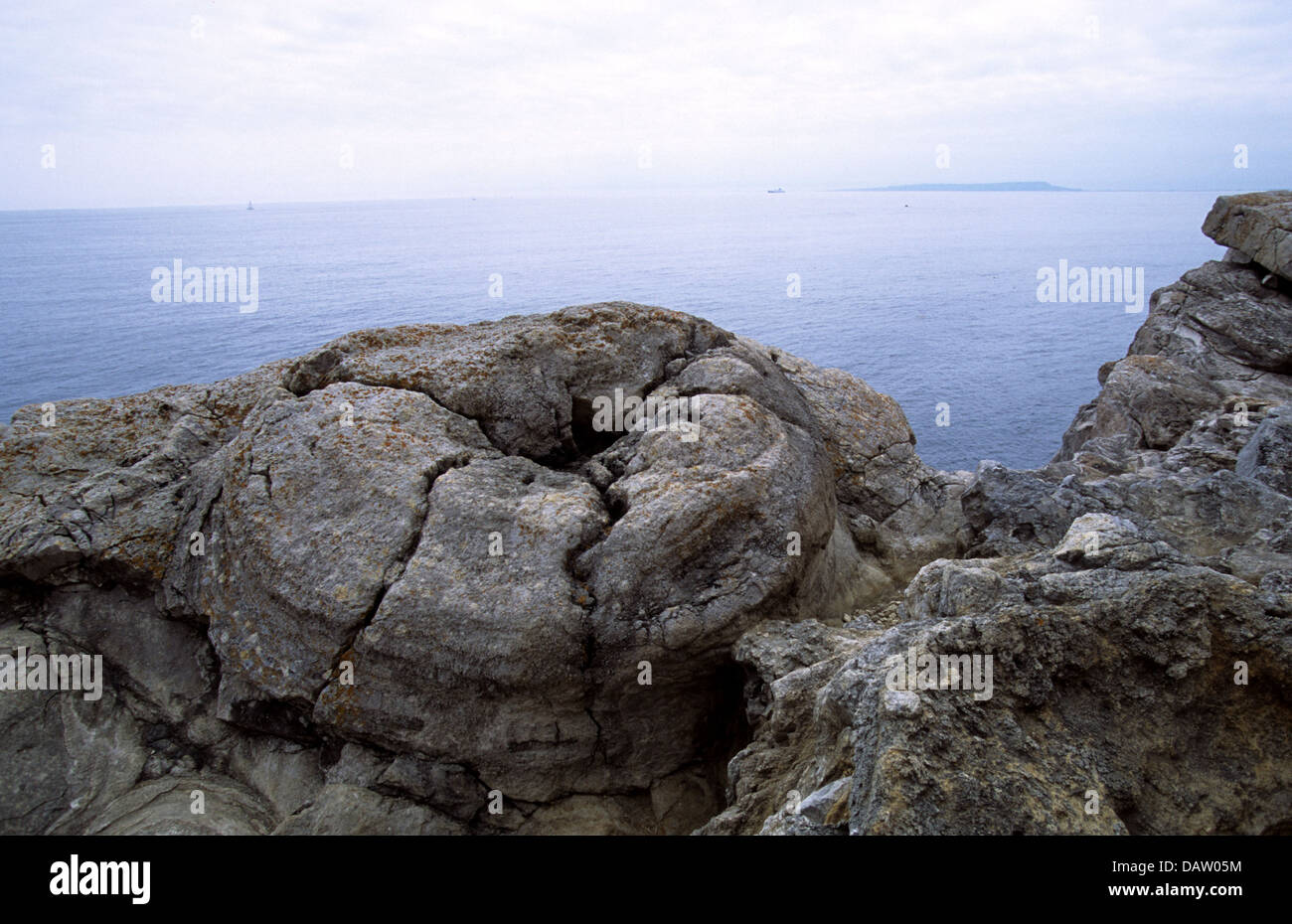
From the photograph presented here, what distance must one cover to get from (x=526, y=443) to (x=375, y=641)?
3.49 metres

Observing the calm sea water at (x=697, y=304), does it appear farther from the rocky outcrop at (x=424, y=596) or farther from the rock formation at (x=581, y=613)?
the rocky outcrop at (x=424, y=596)

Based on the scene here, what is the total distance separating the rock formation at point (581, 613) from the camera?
20.9 ft

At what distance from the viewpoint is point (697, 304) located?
2122 inches

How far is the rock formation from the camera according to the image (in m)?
6.36

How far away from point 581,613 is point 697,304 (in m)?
47.0

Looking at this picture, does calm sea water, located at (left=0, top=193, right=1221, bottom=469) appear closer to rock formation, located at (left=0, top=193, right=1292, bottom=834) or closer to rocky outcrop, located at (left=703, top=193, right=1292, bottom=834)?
rock formation, located at (left=0, top=193, right=1292, bottom=834)

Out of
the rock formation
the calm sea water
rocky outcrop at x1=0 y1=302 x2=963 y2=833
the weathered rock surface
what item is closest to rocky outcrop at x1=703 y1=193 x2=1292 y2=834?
the rock formation

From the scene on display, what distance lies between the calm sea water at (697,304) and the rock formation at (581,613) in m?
24.4

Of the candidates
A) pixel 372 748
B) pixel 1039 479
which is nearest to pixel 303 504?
pixel 372 748

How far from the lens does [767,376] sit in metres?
12.1

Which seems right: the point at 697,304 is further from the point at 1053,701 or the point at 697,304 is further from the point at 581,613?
the point at 1053,701

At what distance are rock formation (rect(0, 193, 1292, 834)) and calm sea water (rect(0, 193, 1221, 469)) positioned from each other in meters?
24.4

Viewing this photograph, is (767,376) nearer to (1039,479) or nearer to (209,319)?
(1039,479)

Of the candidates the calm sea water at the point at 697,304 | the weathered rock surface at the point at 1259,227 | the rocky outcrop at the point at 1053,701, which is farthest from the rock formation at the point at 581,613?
the calm sea water at the point at 697,304
